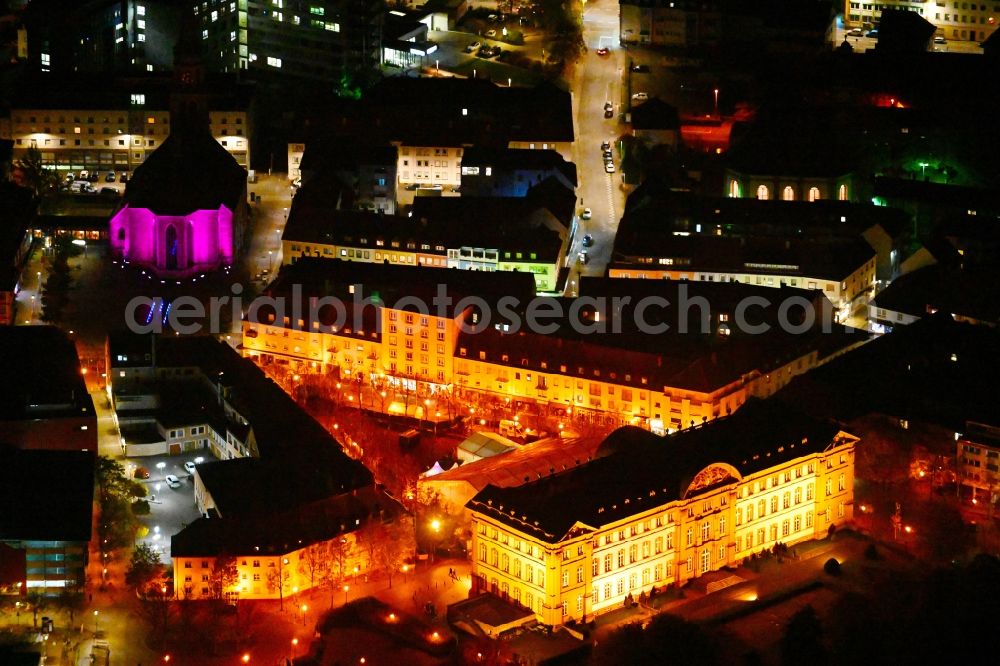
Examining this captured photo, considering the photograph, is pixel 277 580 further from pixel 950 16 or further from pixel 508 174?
pixel 950 16

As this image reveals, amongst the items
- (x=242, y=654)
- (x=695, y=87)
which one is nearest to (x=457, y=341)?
(x=242, y=654)

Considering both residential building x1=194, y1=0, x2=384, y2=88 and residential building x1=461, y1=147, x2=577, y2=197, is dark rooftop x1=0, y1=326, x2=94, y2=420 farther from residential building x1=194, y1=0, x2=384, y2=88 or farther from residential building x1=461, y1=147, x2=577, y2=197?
residential building x1=194, y1=0, x2=384, y2=88

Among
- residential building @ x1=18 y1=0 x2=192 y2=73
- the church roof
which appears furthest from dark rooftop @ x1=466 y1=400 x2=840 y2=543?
residential building @ x1=18 y1=0 x2=192 y2=73

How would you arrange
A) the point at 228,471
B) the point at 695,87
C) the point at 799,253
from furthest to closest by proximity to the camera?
the point at 695,87, the point at 799,253, the point at 228,471

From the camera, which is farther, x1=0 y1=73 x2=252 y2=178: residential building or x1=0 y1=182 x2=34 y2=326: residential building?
x1=0 y1=73 x2=252 y2=178: residential building

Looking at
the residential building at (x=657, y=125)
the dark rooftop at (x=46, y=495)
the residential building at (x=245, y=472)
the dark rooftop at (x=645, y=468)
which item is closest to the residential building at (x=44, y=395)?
the residential building at (x=245, y=472)

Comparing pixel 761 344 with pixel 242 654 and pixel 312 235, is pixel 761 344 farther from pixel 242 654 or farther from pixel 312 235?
pixel 242 654

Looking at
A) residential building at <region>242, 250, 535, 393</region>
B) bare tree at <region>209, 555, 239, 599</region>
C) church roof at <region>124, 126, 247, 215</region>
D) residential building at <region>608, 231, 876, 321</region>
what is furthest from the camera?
church roof at <region>124, 126, 247, 215</region>
